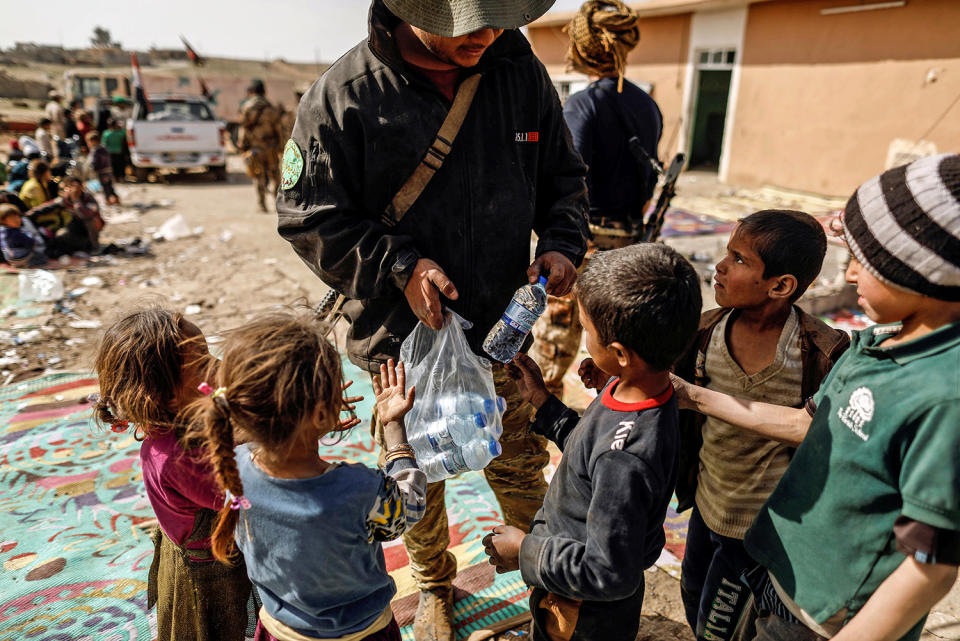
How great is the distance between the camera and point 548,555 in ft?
4.55

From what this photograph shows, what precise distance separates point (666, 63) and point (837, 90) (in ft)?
14.2

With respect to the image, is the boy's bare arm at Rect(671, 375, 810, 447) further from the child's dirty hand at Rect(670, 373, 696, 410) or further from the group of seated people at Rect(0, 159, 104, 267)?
the group of seated people at Rect(0, 159, 104, 267)

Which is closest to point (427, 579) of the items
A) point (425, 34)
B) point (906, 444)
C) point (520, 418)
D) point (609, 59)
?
point (520, 418)

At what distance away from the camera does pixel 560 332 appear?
351cm

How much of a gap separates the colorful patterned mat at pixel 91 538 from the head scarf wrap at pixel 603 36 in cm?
245

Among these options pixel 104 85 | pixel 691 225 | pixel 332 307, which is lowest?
pixel 691 225

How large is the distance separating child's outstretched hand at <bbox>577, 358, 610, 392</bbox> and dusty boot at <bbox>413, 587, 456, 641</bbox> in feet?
3.54

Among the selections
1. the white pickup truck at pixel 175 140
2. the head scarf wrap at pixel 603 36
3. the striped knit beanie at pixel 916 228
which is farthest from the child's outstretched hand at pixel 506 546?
the white pickup truck at pixel 175 140

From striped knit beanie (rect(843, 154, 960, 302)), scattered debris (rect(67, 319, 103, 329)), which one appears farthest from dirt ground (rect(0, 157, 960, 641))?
striped knit beanie (rect(843, 154, 960, 302))

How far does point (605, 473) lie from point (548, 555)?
10.7 inches

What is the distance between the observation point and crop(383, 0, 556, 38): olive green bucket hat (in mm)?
1641

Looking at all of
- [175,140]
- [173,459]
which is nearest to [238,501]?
[173,459]

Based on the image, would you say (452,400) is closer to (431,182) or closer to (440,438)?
(440,438)

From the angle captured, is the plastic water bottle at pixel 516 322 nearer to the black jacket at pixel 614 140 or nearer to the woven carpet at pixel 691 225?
the black jacket at pixel 614 140
